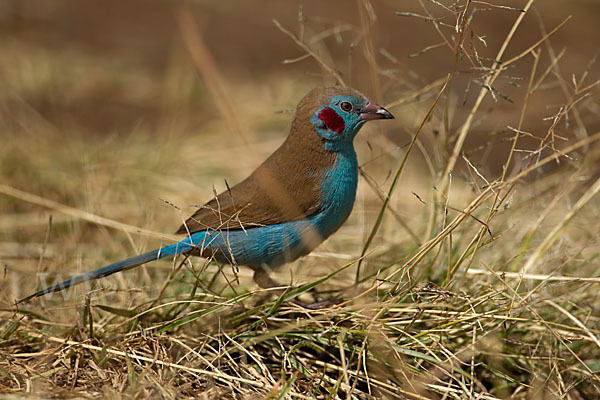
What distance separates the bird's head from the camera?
303cm

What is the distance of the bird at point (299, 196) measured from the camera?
9.72ft

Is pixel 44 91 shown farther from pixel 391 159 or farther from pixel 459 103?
pixel 459 103

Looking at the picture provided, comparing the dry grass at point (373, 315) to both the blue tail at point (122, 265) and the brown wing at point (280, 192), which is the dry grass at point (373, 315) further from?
the brown wing at point (280, 192)

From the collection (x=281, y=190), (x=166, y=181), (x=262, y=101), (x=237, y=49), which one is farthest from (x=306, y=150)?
(x=237, y=49)

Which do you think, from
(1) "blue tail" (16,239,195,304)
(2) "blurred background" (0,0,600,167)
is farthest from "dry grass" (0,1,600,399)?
(2) "blurred background" (0,0,600,167)

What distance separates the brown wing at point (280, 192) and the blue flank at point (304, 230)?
1.4 inches

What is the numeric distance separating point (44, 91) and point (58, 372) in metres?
4.10

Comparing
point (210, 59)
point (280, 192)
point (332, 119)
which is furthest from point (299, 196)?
point (210, 59)

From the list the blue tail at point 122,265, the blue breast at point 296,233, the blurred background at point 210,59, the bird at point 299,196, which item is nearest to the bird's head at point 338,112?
the bird at point 299,196

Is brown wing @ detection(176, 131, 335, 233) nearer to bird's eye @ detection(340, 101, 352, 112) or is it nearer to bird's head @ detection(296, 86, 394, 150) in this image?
bird's head @ detection(296, 86, 394, 150)

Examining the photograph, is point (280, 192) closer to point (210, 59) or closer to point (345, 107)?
point (345, 107)

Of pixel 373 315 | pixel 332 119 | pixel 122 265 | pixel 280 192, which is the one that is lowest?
pixel 373 315

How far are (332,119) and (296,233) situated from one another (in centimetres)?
55

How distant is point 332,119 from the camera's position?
10.0ft
